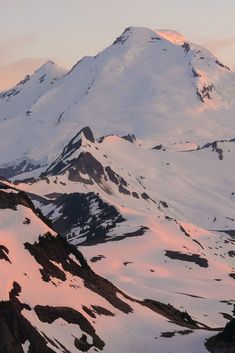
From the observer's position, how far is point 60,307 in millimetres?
114062

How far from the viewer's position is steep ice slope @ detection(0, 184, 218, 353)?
102113mm

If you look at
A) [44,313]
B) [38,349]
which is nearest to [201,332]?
[44,313]

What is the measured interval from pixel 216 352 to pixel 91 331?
16.9 meters

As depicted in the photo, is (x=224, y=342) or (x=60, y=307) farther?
(x=60, y=307)

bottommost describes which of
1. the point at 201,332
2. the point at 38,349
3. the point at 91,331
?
the point at 201,332

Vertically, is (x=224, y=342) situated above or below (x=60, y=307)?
below

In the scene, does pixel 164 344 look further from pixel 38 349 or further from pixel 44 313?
pixel 38 349

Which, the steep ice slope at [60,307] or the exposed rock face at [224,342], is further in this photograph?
the exposed rock face at [224,342]

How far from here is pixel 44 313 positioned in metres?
109

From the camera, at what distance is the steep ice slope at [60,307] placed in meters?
102

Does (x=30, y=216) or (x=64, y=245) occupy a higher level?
(x=30, y=216)

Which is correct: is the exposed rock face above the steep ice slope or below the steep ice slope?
below

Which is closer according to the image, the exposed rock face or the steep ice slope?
the steep ice slope

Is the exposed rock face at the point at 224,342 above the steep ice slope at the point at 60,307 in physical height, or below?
below
